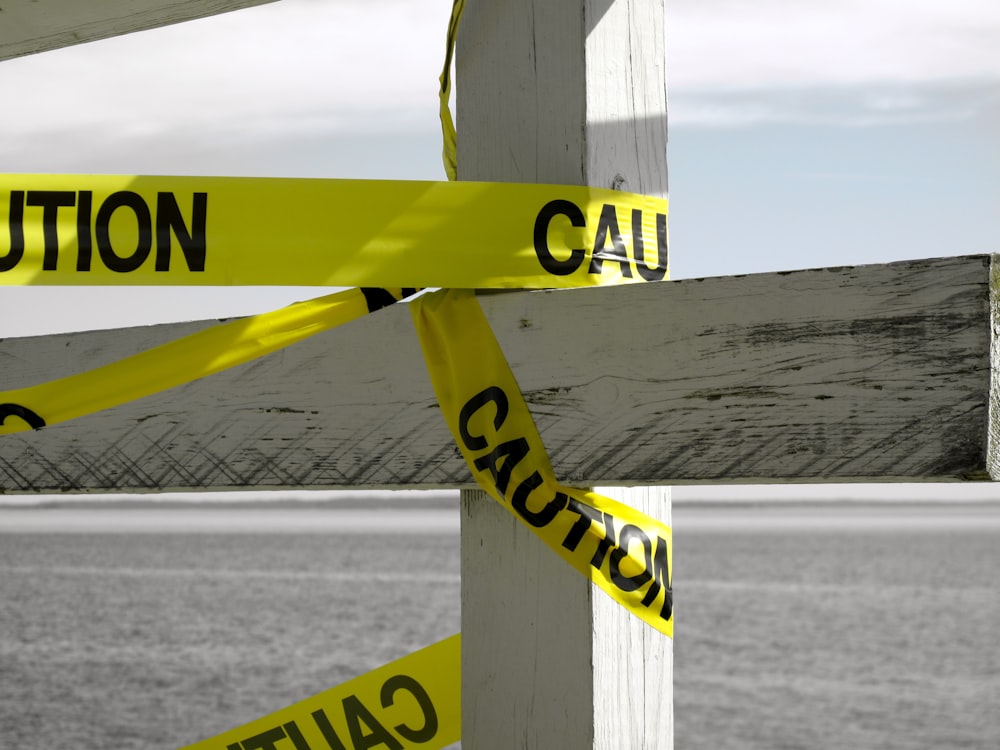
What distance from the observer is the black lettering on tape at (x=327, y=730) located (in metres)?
1.79

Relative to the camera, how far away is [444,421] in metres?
1.35

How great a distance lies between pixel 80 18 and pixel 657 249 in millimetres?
1111

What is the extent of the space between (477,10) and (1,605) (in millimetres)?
33716

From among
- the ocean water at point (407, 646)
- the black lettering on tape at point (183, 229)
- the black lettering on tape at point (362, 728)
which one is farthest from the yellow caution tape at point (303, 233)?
the ocean water at point (407, 646)

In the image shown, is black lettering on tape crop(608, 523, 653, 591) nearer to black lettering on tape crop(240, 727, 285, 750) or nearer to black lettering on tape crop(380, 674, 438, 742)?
black lettering on tape crop(380, 674, 438, 742)

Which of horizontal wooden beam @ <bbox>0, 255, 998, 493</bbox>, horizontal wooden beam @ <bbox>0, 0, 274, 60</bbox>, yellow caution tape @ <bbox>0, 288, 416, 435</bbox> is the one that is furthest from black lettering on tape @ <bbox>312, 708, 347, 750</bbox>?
horizontal wooden beam @ <bbox>0, 0, 274, 60</bbox>

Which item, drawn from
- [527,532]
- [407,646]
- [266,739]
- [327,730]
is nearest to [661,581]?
[527,532]

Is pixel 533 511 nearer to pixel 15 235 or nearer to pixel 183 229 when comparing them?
pixel 183 229

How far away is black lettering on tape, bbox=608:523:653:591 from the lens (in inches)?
53.6

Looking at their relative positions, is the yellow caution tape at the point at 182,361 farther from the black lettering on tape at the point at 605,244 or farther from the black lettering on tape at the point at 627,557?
the black lettering on tape at the point at 627,557

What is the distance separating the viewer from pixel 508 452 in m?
1.30

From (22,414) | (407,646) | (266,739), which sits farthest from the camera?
(407,646)

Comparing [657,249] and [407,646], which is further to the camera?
[407,646]

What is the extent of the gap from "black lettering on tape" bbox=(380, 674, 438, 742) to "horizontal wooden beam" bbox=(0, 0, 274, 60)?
1.12 m
